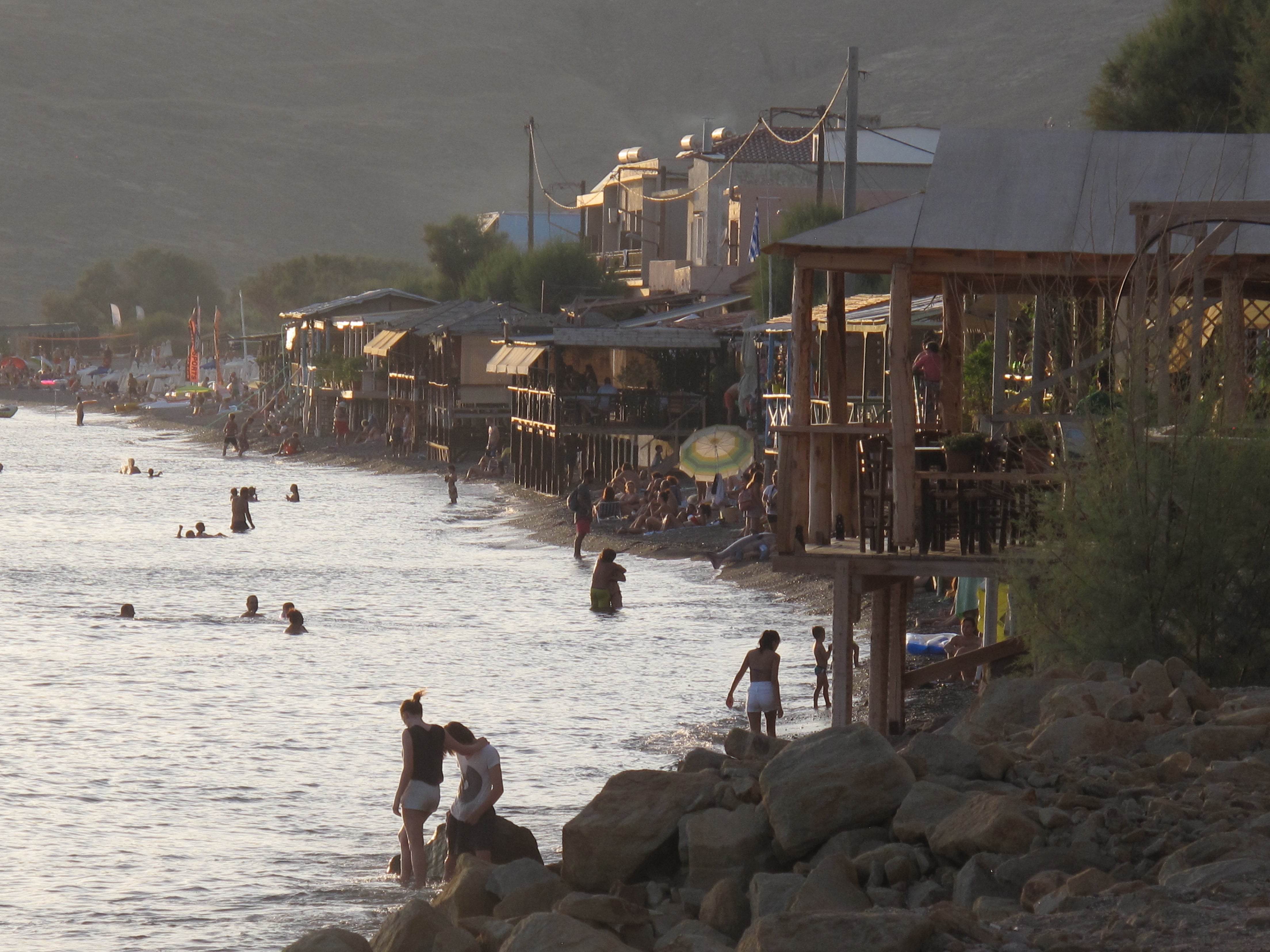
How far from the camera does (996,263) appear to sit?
13055mm

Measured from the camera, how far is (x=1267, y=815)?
842 cm

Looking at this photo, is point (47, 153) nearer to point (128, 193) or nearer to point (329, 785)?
point (128, 193)

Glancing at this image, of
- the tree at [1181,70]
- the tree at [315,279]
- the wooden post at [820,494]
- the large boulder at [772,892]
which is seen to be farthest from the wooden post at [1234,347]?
the tree at [315,279]

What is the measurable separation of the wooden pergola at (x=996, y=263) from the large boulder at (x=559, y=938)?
540 cm

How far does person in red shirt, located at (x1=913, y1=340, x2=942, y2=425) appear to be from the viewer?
16.3 m

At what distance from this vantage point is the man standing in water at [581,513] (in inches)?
1395

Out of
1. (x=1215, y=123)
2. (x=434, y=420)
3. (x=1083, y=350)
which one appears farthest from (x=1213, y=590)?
(x=434, y=420)

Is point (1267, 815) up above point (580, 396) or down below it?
below

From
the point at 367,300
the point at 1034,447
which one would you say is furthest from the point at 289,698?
the point at 367,300

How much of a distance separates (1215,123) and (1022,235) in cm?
2275

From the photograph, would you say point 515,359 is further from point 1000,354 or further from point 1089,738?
point 1089,738

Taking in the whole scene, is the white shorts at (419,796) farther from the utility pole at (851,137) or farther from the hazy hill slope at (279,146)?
the hazy hill slope at (279,146)

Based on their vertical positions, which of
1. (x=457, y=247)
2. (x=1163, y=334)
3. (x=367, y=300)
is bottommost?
(x=1163, y=334)

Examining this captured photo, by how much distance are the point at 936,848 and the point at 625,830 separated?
198cm
